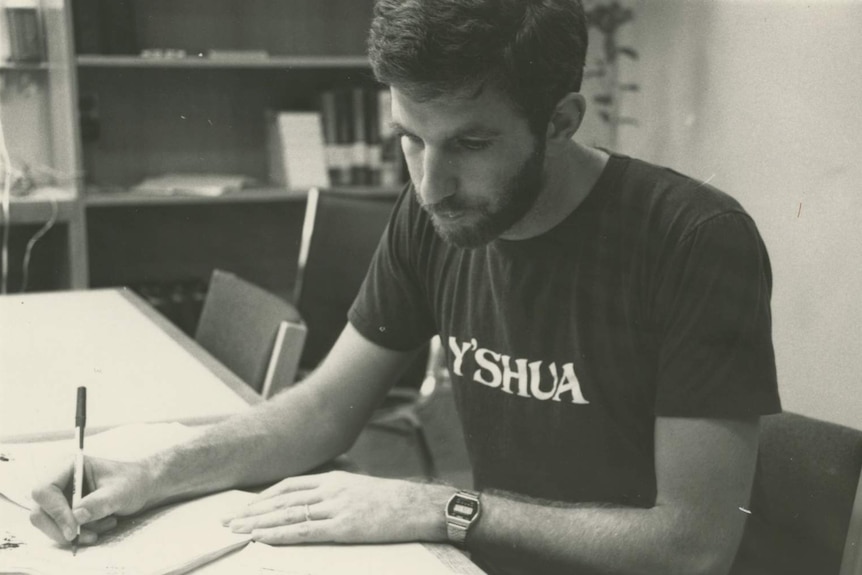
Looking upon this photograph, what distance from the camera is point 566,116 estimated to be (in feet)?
3.43

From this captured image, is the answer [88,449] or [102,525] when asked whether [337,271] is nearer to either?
[88,449]

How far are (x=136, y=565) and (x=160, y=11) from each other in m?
2.57

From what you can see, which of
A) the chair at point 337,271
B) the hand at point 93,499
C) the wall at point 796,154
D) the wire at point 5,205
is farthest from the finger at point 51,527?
the wire at point 5,205

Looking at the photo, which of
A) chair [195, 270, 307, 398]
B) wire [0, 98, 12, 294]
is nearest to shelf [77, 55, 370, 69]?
wire [0, 98, 12, 294]

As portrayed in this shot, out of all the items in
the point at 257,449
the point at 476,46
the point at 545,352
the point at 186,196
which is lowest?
the point at 186,196

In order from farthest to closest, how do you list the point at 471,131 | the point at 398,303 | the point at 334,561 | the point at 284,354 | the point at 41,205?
1. the point at 41,205
2. the point at 284,354
3. the point at 398,303
4. the point at 471,131
5. the point at 334,561

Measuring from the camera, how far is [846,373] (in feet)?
3.02

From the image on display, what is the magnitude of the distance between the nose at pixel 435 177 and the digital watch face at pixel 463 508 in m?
0.30

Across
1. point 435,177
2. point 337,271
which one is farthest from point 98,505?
point 337,271

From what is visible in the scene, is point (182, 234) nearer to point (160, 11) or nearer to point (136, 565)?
point (160, 11)

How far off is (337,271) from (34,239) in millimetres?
1295

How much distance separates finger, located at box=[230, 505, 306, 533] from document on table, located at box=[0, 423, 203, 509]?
15 centimetres

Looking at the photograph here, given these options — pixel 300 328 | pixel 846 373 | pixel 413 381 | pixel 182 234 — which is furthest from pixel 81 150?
pixel 846 373

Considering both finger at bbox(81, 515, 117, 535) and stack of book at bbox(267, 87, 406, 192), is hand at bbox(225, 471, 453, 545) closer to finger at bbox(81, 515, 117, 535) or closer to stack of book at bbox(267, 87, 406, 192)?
finger at bbox(81, 515, 117, 535)
